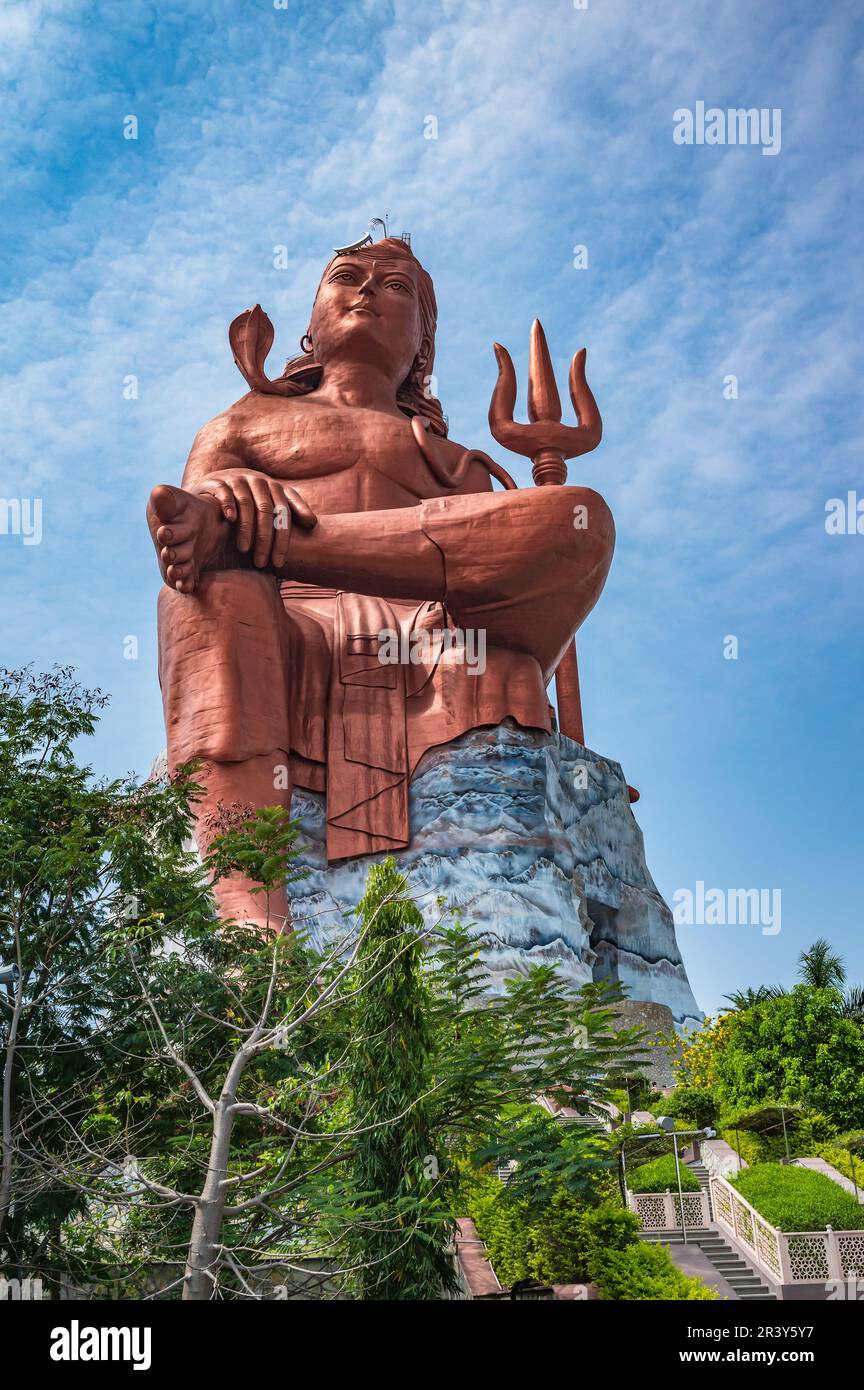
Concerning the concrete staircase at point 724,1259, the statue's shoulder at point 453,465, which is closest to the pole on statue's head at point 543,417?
the statue's shoulder at point 453,465

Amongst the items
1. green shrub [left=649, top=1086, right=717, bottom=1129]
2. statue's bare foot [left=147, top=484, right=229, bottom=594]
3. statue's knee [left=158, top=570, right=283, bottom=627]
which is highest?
statue's bare foot [left=147, top=484, right=229, bottom=594]

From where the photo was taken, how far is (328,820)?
1570cm

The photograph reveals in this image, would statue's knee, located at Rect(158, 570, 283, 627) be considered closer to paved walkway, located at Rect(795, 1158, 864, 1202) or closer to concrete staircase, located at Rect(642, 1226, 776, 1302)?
concrete staircase, located at Rect(642, 1226, 776, 1302)

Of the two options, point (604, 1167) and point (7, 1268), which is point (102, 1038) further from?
point (604, 1167)

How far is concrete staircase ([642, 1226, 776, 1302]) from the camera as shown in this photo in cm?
1091

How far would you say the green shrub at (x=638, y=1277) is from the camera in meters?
8.95

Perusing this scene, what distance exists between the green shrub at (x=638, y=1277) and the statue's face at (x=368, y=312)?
40.8 ft

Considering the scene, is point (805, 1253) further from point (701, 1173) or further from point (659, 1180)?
point (701, 1173)

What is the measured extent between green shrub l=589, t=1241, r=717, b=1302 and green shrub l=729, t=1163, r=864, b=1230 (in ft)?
8.11

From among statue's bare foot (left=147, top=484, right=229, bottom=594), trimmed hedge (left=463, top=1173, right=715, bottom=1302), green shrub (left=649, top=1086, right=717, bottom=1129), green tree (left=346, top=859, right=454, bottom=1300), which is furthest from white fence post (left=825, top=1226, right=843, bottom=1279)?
statue's bare foot (left=147, top=484, right=229, bottom=594)

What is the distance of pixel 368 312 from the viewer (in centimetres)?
1873

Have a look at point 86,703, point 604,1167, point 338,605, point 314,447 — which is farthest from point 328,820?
point 604,1167

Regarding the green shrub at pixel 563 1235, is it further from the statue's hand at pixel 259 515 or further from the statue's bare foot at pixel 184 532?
the statue's hand at pixel 259 515

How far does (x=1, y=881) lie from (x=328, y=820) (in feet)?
22.0
